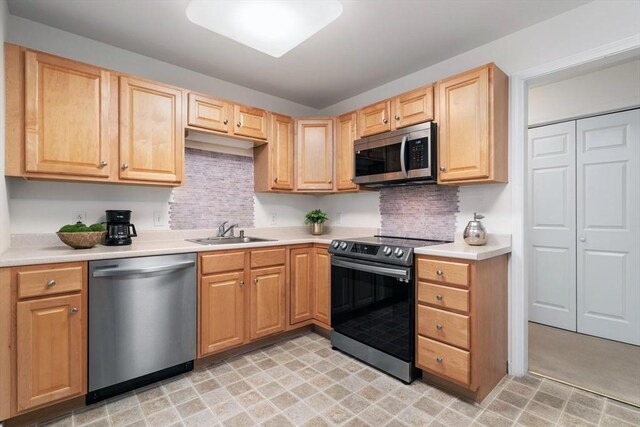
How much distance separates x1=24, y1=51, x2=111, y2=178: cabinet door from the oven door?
196 centimetres

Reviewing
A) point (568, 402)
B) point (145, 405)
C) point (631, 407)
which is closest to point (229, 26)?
point (145, 405)

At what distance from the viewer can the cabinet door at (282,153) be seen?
3.15 m

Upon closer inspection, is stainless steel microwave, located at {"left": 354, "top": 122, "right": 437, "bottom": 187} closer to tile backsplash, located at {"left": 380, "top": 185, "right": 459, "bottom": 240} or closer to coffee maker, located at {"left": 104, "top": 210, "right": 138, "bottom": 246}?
tile backsplash, located at {"left": 380, "top": 185, "right": 459, "bottom": 240}

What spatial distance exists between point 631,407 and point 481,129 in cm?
190

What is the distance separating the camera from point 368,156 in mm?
2900

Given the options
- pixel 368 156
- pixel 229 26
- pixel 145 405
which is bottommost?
pixel 145 405

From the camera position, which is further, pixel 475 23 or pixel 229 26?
pixel 475 23

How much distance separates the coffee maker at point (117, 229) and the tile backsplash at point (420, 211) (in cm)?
223

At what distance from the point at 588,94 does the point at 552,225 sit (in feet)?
4.08

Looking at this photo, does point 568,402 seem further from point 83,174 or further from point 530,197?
point 83,174

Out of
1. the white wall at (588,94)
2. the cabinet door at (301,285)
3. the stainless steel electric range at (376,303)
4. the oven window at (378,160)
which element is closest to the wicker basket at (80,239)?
the cabinet door at (301,285)

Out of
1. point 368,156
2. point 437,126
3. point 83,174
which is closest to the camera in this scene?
point 83,174

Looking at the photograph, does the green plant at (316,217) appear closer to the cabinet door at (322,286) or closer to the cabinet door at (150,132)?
the cabinet door at (322,286)

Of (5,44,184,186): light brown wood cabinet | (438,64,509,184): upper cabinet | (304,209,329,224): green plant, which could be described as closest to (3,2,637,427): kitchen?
(438,64,509,184): upper cabinet
